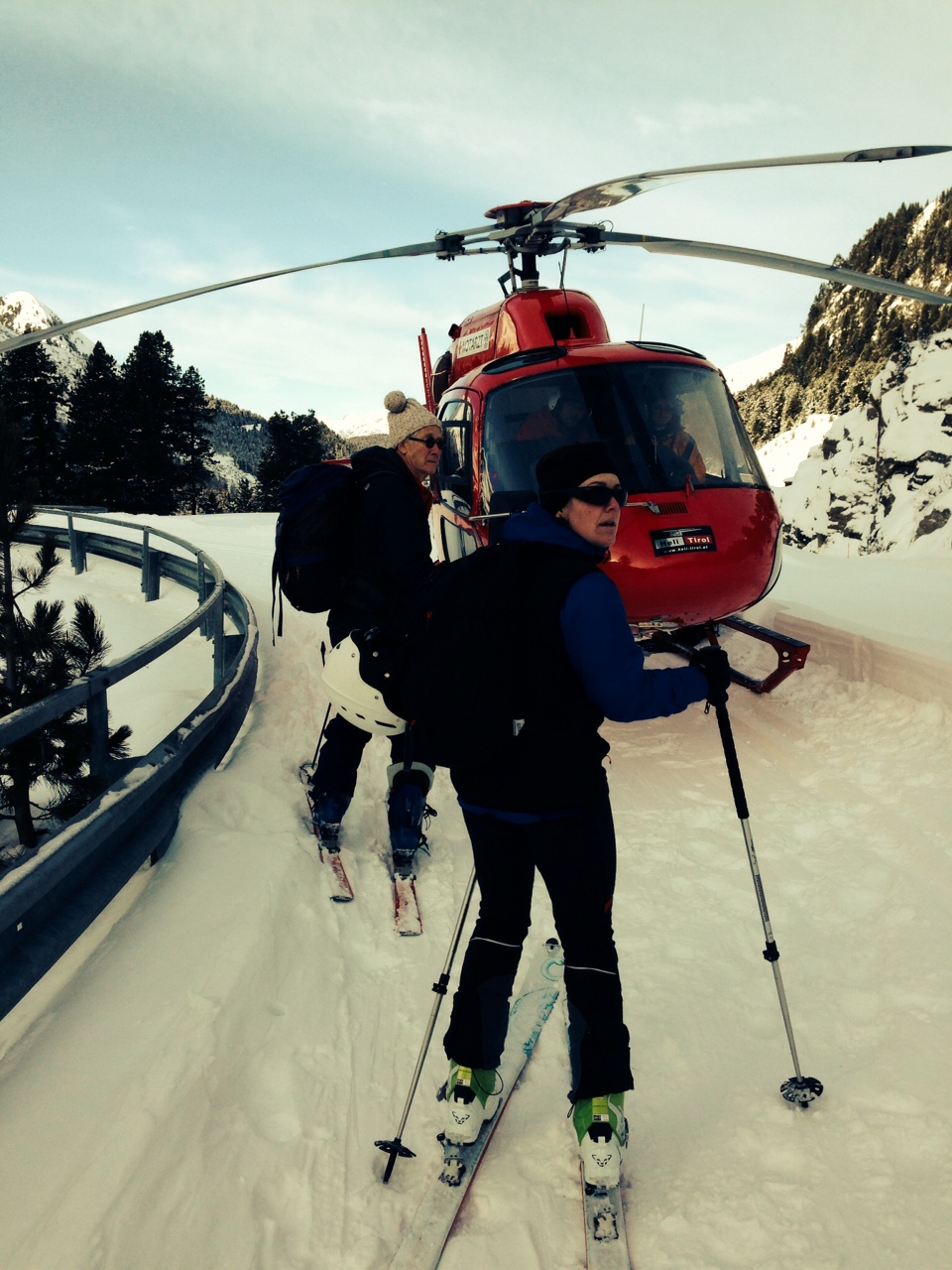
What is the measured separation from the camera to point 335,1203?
2381mm

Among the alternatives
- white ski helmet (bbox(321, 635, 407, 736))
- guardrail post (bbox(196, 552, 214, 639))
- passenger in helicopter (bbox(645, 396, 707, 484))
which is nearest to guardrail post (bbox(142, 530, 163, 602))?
guardrail post (bbox(196, 552, 214, 639))

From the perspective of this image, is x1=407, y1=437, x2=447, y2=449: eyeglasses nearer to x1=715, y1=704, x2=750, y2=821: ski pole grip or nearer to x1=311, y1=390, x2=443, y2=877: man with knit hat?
x1=311, y1=390, x2=443, y2=877: man with knit hat

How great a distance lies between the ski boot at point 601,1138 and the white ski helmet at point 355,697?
5.33ft

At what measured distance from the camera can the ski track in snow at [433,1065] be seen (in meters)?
2.23

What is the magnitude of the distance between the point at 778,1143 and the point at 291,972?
1.98m

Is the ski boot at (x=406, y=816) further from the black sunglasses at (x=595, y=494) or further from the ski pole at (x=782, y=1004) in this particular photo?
the black sunglasses at (x=595, y=494)

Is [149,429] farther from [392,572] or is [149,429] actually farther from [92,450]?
[392,572]

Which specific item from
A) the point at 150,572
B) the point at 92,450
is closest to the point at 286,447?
the point at 92,450

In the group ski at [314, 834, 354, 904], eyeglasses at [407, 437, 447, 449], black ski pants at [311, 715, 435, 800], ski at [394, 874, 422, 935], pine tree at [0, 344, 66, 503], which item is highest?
pine tree at [0, 344, 66, 503]

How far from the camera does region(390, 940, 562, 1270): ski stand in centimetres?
221

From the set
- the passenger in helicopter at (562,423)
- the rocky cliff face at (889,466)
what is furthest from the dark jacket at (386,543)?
the rocky cliff face at (889,466)

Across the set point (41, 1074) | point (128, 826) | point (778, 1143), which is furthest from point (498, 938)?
point (128, 826)

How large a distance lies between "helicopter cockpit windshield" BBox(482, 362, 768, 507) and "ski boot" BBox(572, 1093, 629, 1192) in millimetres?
4380

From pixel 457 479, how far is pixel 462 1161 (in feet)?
16.6
